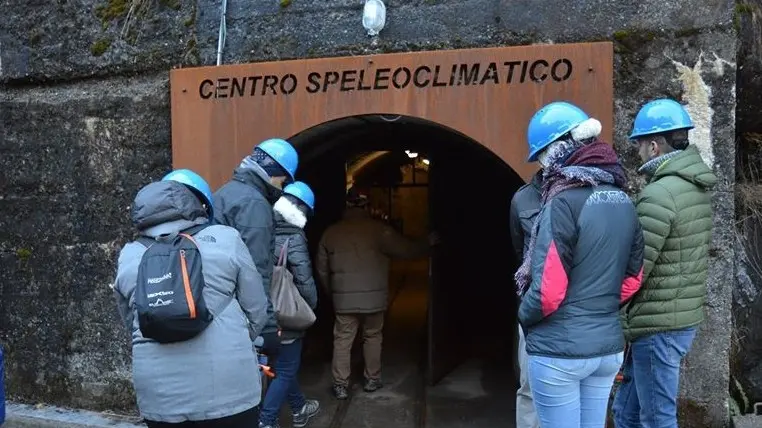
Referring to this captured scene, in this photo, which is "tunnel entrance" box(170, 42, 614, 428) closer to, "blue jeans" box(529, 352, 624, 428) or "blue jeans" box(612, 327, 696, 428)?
"blue jeans" box(612, 327, 696, 428)

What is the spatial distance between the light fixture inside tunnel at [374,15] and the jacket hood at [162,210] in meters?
1.86

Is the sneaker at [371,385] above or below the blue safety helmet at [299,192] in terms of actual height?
below

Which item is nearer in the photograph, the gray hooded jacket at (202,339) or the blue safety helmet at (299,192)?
the gray hooded jacket at (202,339)

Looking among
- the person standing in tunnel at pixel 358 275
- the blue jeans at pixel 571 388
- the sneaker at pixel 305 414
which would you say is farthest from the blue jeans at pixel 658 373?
the person standing in tunnel at pixel 358 275

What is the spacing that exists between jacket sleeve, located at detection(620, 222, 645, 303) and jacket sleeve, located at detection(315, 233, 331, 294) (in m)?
2.97

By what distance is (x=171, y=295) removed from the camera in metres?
2.18

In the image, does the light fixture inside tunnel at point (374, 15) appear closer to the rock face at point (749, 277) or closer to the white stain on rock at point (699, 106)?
the white stain on rock at point (699, 106)

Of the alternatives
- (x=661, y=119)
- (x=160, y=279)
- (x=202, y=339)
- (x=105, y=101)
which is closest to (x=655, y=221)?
(x=661, y=119)

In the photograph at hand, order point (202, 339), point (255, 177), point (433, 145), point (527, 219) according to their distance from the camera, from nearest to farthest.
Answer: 1. point (202, 339)
2. point (527, 219)
3. point (255, 177)
4. point (433, 145)

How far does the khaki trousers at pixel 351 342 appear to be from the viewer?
17.0 feet

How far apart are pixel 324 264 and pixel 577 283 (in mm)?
3165

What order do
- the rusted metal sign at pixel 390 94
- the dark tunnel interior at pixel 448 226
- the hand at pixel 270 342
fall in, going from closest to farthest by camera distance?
the hand at pixel 270 342 < the rusted metal sign at pixel 390 94 < the dark tunnel interior at pixel 448 226

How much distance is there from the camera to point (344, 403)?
5047 millimetres

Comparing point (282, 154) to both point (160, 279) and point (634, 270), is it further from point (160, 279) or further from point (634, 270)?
point (634, 270)
